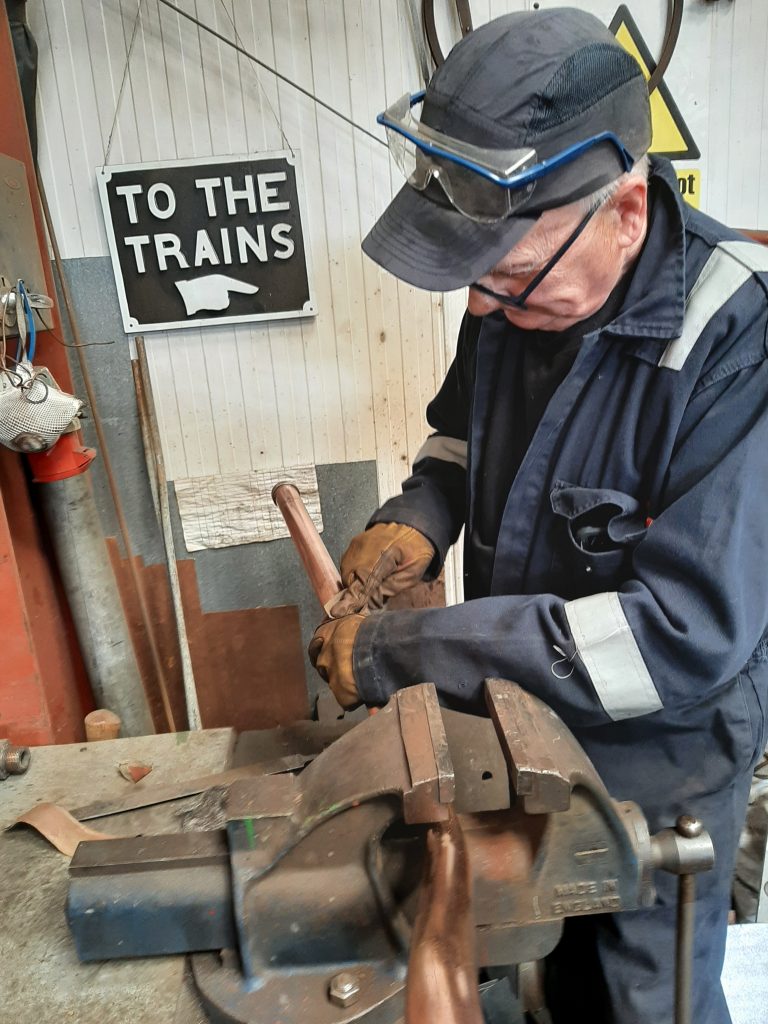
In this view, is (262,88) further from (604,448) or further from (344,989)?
(344,989)

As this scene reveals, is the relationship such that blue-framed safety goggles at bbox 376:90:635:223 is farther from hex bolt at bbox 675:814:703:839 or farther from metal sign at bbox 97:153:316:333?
metal sign at bbox 97:153:316:333

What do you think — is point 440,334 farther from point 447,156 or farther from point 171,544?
point 447,156

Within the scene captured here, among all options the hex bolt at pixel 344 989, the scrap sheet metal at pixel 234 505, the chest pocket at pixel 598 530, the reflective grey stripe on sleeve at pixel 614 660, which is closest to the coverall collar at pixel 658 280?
the chest pocket at pixel 598 530

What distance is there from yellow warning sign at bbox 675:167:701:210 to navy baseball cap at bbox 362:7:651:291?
1267 millimetres

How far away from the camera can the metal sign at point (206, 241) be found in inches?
74.7

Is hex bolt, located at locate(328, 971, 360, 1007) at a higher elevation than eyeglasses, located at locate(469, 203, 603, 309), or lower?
lower

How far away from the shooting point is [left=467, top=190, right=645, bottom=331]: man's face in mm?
916

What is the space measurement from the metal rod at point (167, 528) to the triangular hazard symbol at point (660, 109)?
1.54 meters

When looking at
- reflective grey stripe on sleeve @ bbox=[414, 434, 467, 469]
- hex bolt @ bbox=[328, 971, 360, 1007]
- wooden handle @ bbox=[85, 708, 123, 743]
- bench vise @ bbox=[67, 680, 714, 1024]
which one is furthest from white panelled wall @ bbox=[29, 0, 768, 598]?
hex bolt @ bbox=[328, 971, 360, 1007]

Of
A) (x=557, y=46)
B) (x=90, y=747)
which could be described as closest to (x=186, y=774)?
(x=90, y=747)

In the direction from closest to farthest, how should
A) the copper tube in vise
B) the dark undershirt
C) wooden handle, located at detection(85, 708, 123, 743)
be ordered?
the copper tube in vise
the dark undershirt
wooden handle, located at detection(85, 708, 123, 743)

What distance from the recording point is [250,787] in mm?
768

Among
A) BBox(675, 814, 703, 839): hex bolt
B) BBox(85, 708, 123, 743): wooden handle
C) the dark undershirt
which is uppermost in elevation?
A: the dark undershirt

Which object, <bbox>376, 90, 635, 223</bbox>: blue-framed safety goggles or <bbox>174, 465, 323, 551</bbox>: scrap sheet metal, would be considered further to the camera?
<bbox>174, 465, 323, 551</bbox>: scrap sheet metal
